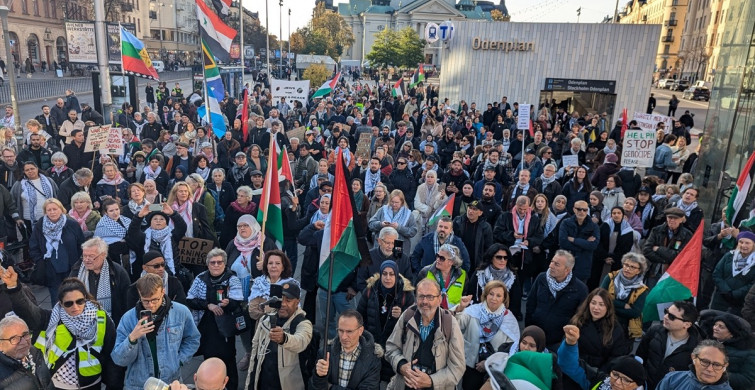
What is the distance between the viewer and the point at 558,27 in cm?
2142

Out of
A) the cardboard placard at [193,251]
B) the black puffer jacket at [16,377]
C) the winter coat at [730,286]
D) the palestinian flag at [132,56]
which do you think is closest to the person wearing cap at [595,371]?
the winter coat at [730,286]

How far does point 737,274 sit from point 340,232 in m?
4.16

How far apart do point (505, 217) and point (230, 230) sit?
371 centimetres

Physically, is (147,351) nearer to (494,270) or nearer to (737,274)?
(494,270)

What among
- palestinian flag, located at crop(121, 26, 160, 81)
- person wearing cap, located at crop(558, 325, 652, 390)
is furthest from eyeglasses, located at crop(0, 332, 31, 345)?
palestinian flag, located at crop(121, 26, 160, 81)

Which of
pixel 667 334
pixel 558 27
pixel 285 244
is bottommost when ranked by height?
pixel 285 244

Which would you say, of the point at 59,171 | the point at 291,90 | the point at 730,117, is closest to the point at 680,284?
the point at 730,117

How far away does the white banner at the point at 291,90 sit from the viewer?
1741 centimetres

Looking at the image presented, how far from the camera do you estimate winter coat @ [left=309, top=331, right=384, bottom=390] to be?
381 cm

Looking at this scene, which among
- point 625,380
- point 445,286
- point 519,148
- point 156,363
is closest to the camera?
point 625,380

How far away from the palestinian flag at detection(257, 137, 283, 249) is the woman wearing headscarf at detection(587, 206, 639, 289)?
4.09 metres

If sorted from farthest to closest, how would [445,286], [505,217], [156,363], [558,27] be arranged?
[558,27] → [505,217] → [445,286] → [156,363]

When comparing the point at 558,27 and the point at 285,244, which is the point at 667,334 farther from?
the point at 558,27

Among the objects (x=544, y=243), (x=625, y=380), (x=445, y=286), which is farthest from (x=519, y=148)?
(x=625, y=380)
